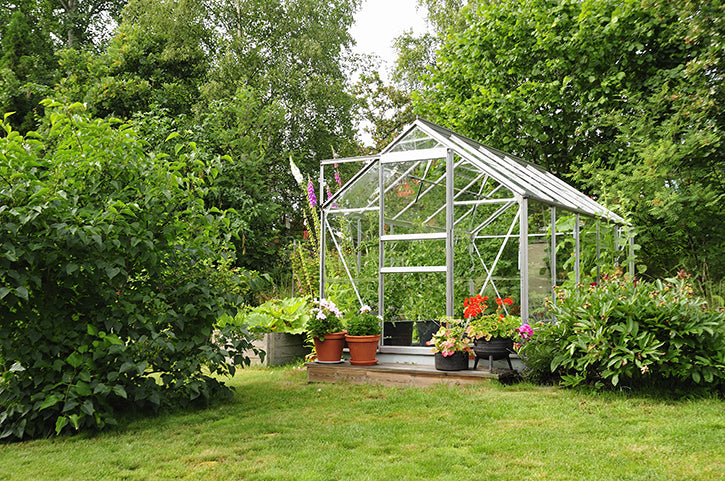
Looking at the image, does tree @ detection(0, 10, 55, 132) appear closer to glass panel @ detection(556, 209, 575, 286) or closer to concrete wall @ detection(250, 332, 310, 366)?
concrete wall @ detection(250, 332, 310, 366)

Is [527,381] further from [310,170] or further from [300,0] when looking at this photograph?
[300,0]

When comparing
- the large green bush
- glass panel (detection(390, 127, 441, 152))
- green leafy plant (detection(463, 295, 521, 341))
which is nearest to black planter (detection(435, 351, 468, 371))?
green leafy plant (detection(463, 295, 521, 341))

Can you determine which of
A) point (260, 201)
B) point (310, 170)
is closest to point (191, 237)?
point (260, 201)

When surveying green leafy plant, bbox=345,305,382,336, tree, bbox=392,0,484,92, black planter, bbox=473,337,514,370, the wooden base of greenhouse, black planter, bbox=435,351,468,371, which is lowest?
the wooden base of greenhouse

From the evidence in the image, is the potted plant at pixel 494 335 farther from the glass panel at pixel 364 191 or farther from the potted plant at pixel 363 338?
the glass panel at pixel 364 191

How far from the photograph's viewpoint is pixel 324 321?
21.6ft

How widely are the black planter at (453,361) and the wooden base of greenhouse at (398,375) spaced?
78 mm

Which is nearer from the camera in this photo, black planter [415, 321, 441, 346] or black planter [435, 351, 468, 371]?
black planter [435, 351, 468, 371]

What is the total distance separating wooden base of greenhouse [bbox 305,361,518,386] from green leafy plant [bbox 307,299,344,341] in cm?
37

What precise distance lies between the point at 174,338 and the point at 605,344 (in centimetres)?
361

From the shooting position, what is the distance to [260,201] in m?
12.1

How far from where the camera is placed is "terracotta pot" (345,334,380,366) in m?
6.46

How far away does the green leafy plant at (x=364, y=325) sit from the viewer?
255 inches

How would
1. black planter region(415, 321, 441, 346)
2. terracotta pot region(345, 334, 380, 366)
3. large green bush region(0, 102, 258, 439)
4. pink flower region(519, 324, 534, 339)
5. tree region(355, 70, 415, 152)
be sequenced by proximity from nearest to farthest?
large green bush region(0, 102, 258, 439) → pink flower region(519, 324, 534, 339) → terracotta pot region(345, 334, 380, 366) → black planter region(415, 321, 441, 346) → tree region(355, 70, 415, 152)
